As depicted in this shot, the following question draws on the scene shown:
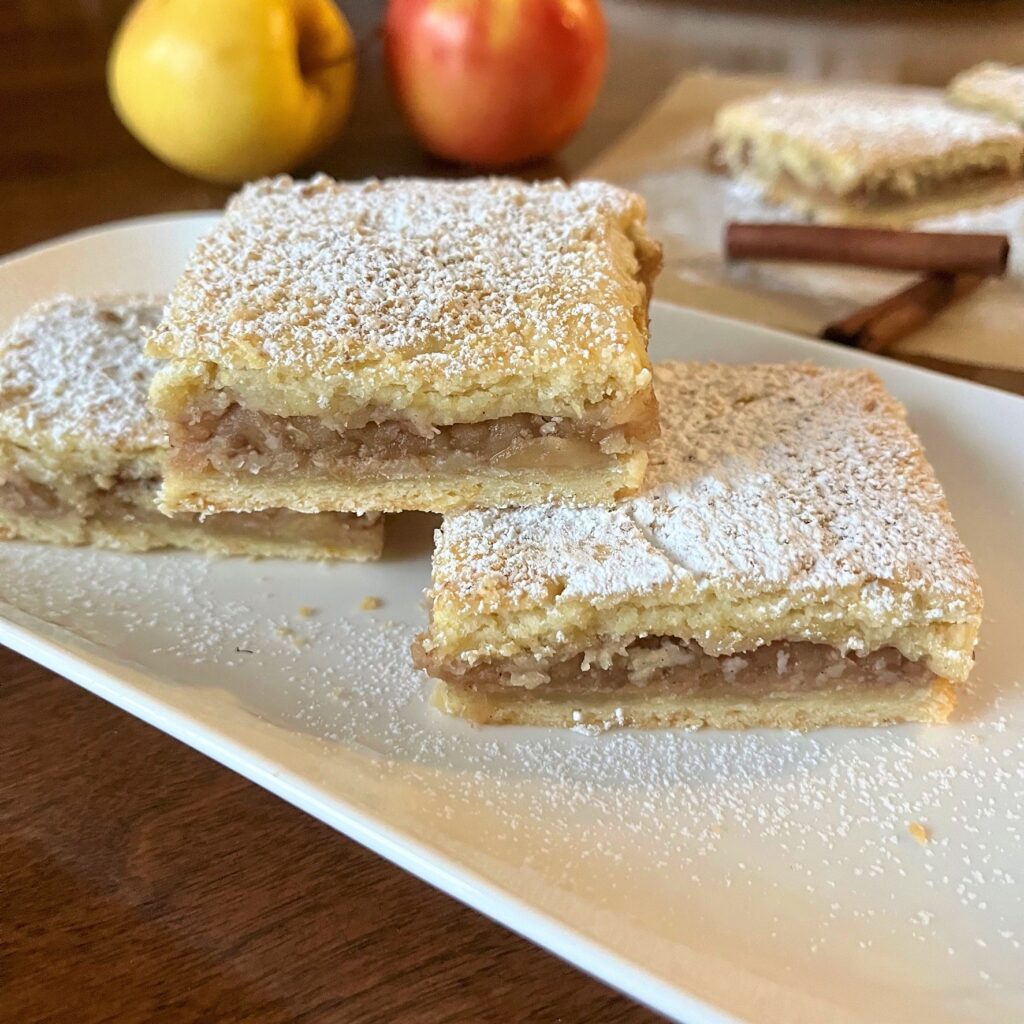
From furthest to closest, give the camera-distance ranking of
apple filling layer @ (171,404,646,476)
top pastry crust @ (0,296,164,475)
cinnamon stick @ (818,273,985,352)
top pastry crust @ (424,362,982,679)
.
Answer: cinnamon stick @ (818,273,985,352), top pastry crust @ (0,296,164,475), apple filling layer @ (171,404,646,476), top pastry crust @ (424,362,982,679)

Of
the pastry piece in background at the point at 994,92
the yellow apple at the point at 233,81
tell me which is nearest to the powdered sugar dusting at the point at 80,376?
the yellow apple at the point at 233,81

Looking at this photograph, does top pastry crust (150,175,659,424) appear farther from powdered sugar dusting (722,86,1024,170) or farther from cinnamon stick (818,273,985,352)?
powdered sugar dusting (722,86,1024,170)

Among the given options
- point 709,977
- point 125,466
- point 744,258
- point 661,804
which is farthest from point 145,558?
point 744,258

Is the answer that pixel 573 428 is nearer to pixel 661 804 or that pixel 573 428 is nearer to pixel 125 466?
pixel 661 804

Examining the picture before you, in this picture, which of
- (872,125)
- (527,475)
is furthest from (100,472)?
(872,125)

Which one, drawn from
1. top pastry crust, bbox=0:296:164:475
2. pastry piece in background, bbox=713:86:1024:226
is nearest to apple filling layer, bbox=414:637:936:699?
top pastry crust, bbox=0:296:164:475

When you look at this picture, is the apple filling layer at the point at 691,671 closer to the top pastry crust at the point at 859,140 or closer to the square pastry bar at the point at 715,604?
the square pastry bar at the point at 715,604

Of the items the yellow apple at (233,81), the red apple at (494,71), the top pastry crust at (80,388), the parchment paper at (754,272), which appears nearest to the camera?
the top pastry crust at (80,388)
